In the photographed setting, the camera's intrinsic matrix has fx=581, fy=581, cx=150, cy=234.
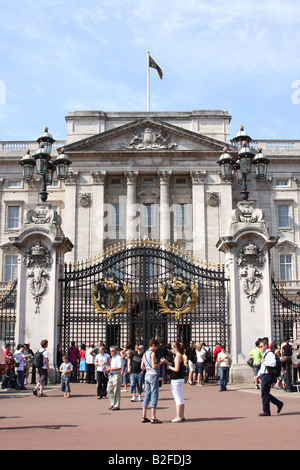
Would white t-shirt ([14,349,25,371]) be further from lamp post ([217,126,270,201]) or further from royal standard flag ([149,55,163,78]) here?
royal standard flag ([149,55,163,78])

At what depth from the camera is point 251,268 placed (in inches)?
795

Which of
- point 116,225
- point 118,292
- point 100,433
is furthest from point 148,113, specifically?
point 100,433

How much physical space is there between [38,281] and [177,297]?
5.07 m

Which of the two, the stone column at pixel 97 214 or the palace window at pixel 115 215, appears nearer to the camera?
the stone column at pixel 97 214

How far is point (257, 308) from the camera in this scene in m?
20.0

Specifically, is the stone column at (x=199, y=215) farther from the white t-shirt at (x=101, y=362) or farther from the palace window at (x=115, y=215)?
the white t-shirt at (x=101, y=362)

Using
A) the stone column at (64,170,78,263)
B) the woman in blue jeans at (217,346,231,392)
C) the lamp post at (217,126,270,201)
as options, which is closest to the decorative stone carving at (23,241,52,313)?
the woman in blue jeans at (217,346,231,392)

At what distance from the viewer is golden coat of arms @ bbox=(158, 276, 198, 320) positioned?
21.2 metres

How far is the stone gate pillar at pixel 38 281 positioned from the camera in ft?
64.9

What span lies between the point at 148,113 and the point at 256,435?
44.9m

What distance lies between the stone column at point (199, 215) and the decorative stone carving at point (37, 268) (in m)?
28.2

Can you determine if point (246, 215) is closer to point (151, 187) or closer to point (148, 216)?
point (148, 216)

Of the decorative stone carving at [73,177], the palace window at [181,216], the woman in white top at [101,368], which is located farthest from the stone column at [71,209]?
the woman in white top at [101,368]

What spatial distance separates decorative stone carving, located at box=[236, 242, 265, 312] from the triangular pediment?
99.9 ft
